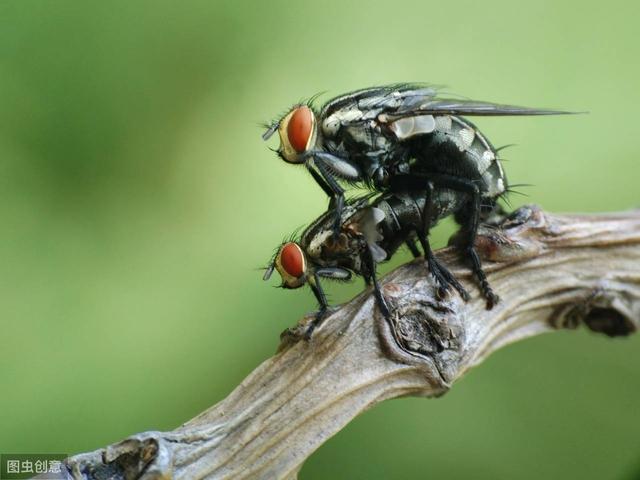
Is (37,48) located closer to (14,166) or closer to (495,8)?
(14,166)

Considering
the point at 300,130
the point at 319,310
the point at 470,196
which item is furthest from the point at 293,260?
the point at 470,196

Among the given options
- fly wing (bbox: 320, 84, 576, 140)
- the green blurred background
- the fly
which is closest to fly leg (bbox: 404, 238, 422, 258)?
the fly

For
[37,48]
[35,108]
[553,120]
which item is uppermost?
[37,48]

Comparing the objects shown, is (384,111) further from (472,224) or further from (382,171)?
(472,224)

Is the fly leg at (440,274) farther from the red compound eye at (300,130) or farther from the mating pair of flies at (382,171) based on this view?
the red compound eye at (300,130)

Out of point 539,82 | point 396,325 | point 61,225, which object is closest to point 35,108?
point 61,225

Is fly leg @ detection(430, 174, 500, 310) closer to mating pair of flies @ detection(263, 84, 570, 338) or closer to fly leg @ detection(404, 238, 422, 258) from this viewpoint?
mating pair of flies @ detection(263, 84, 570, 338)

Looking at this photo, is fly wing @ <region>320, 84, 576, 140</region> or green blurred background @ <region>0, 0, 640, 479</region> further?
green blurred background @ <region>0, 0, 640, 479</region>
